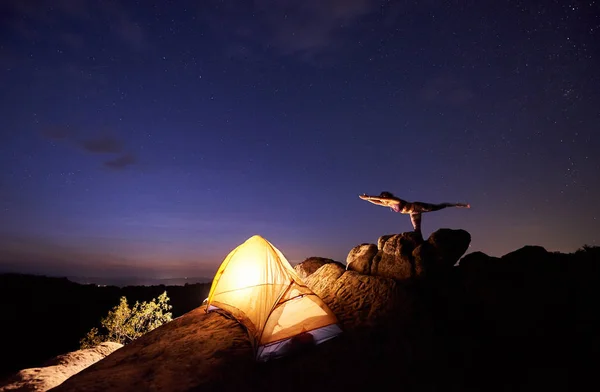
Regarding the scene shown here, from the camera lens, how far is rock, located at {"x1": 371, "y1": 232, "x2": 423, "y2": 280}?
433 inches

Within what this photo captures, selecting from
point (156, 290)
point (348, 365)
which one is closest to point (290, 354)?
point (348, 365)

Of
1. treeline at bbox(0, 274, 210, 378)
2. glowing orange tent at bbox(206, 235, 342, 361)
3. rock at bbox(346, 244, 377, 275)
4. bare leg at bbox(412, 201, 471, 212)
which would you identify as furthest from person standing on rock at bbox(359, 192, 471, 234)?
treeline at bbox(0, 274, 210, 378)

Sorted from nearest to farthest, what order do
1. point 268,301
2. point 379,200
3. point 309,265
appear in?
point 268,301, point 379,200, point 309,265

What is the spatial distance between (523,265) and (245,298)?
970 centimetres

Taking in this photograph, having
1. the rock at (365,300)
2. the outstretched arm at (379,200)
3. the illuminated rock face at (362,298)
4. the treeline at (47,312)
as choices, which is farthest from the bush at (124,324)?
the outstretched arm at (379,200)

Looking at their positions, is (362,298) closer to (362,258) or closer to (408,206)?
(362,258)

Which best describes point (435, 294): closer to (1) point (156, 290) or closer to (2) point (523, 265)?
(2) point (523, 265)

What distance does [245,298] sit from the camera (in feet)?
32.1

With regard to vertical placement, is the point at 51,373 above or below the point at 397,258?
below

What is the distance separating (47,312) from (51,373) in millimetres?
47780

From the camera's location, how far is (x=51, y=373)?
11148 mm

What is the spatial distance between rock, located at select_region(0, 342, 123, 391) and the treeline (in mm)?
20389

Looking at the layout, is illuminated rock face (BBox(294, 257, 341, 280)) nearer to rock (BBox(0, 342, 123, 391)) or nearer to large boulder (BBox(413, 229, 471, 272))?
large boulder (BBox(413, 229, 471, 272))

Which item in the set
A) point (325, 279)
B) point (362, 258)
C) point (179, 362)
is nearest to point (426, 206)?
point (362, 258)
